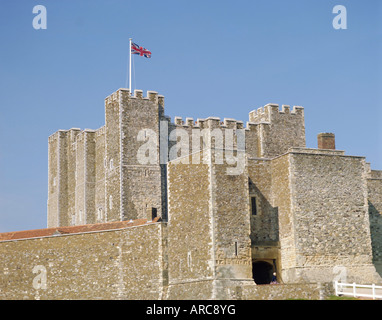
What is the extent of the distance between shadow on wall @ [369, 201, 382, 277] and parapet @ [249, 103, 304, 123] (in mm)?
14768

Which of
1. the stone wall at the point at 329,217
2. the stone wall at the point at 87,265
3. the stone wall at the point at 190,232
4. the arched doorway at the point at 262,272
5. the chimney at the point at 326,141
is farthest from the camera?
the chimney at the point at 326,141

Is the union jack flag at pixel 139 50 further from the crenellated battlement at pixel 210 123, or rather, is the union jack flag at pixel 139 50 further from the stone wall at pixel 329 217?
the stone wall at pixel 329 217

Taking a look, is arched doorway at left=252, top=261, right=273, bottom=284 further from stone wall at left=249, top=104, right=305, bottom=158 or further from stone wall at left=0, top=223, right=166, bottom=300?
stone wall at left=249, top=104, right=305, bottom=158

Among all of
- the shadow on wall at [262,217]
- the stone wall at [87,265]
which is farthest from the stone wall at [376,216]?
the stone wall at [87,265]

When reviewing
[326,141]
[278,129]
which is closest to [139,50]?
[278,129]

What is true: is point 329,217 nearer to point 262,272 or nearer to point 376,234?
point 262,272

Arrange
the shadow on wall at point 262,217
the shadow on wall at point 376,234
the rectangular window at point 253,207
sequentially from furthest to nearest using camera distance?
the shadow on wall at point 376,234 < the rectangular window at point 253,207 < the shadow on wall at point 262,217

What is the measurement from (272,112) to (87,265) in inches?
866

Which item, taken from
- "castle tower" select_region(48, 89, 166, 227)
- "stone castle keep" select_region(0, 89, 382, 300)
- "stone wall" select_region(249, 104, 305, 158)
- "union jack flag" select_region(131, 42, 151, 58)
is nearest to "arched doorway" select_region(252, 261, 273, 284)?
"stone castle keep" select_region(0, 89, 382, 300)

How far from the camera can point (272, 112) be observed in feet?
Answer: 211

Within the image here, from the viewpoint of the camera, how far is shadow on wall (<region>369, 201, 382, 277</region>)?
51281mm

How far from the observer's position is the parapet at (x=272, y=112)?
64375 mm

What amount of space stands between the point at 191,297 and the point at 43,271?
38.2 feet

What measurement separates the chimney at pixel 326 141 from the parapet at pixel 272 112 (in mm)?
13192
